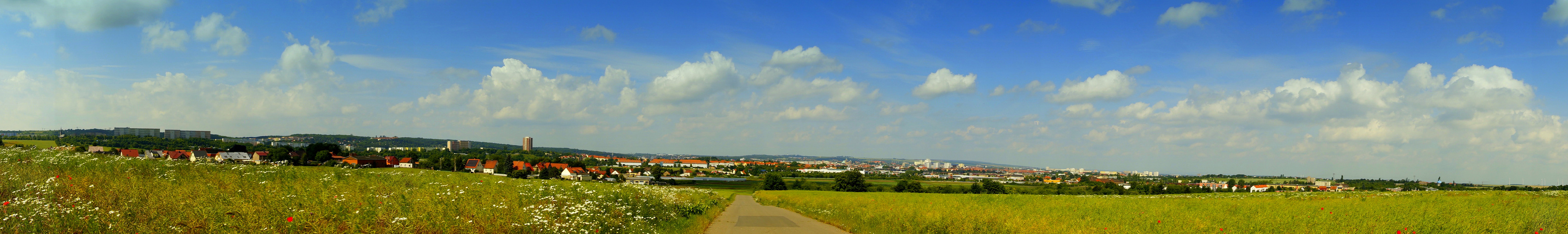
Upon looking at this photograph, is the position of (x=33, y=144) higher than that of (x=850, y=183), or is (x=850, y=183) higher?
(x=33, y=144)

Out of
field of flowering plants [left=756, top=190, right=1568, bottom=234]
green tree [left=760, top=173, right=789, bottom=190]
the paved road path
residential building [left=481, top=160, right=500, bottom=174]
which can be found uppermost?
field of flowering plants [left=756, top=190, right=1568, bottom=234]

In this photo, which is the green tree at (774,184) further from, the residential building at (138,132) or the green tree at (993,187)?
the residential building at (138,132)

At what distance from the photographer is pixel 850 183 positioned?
87.4 m

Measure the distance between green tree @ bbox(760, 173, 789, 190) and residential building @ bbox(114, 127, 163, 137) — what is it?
7174 cm

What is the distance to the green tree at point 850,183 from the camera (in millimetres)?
86438

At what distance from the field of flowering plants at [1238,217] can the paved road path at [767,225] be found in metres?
0.87

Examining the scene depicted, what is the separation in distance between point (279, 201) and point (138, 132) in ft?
311

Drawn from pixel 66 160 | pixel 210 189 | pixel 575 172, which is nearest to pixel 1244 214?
pixel 210 189

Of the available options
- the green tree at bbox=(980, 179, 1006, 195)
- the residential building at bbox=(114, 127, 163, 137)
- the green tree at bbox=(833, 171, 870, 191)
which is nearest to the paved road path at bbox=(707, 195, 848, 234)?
the green tree at bbox=(980, 179, 1006, 195)

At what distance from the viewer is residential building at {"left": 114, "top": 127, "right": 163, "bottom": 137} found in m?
70.0

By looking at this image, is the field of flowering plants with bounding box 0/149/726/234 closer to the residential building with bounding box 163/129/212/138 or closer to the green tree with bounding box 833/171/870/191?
the green tree with bounding box 833/171/870/191

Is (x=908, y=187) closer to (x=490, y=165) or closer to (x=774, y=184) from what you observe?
(x=774, y=184)

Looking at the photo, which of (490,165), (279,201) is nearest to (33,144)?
(490,165)

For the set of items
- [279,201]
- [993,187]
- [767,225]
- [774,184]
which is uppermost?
[279,201]
